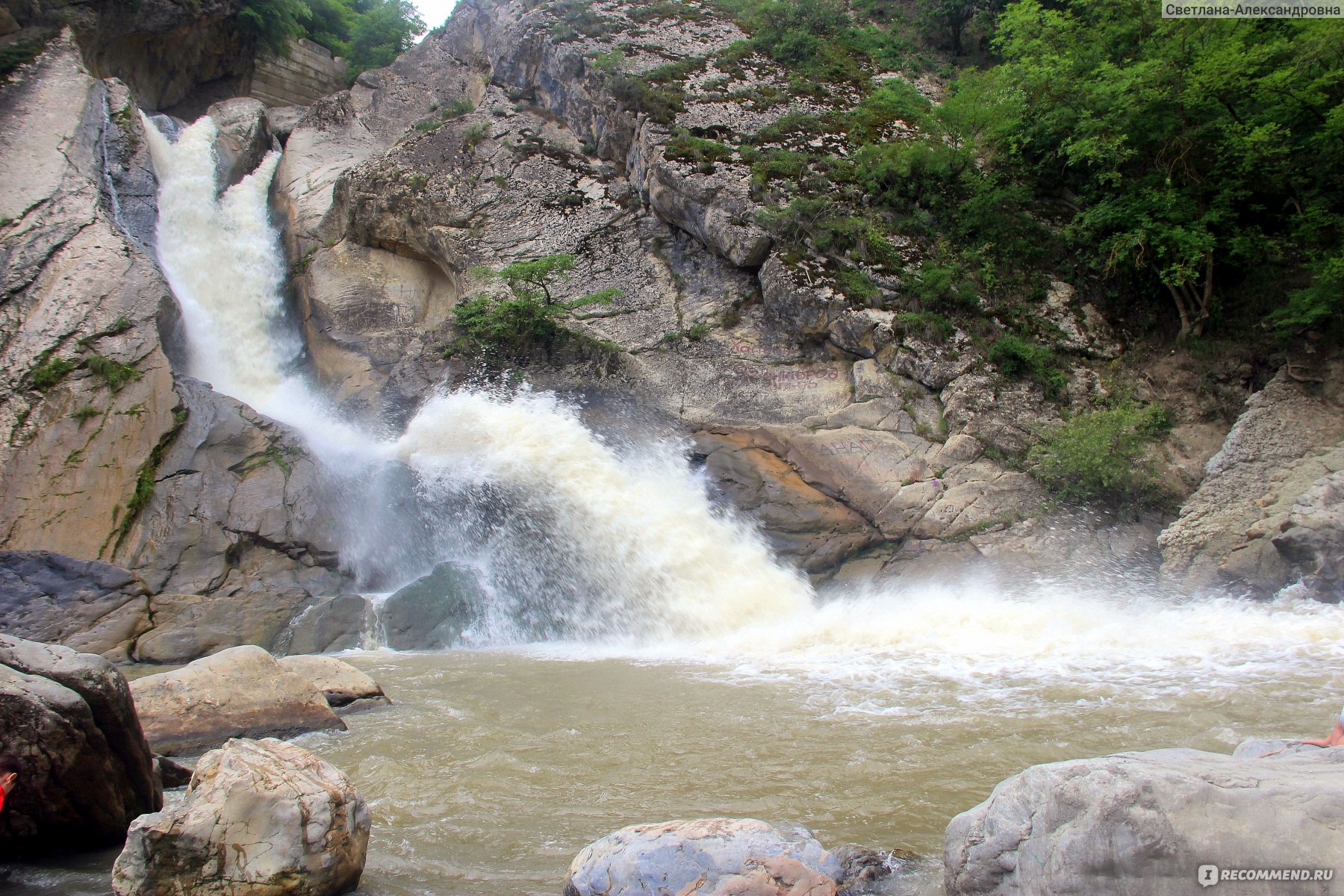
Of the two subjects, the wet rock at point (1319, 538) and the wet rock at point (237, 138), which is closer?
the wet rock at point (1319, 538)

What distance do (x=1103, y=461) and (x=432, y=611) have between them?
31.2 feet

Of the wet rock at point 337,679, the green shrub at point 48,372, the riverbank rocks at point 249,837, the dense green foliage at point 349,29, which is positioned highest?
the dense green foliage at point 349,29

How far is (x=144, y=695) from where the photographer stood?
5477 mm

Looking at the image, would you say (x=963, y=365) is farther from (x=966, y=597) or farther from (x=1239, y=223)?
(x=1239, y=223)

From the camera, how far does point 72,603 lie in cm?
951

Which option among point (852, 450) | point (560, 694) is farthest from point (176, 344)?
point (852, 450)

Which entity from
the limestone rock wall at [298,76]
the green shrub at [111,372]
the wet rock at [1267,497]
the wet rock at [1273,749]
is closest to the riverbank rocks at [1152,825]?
the wet rock at [1273,749]

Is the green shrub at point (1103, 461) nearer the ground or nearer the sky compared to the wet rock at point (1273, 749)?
nearer the sky

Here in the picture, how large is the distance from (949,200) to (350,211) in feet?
40.9

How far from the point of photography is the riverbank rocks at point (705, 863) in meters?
2.89

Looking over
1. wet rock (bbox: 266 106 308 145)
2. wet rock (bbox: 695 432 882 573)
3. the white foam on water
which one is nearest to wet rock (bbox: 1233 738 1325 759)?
the white foam on water

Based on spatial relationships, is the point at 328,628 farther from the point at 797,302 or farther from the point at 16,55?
the point at 16,55

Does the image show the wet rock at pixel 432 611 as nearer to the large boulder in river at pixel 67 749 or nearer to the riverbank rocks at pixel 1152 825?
the large boulder in river at pixel 67 749

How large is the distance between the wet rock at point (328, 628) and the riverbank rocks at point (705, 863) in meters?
7.65
